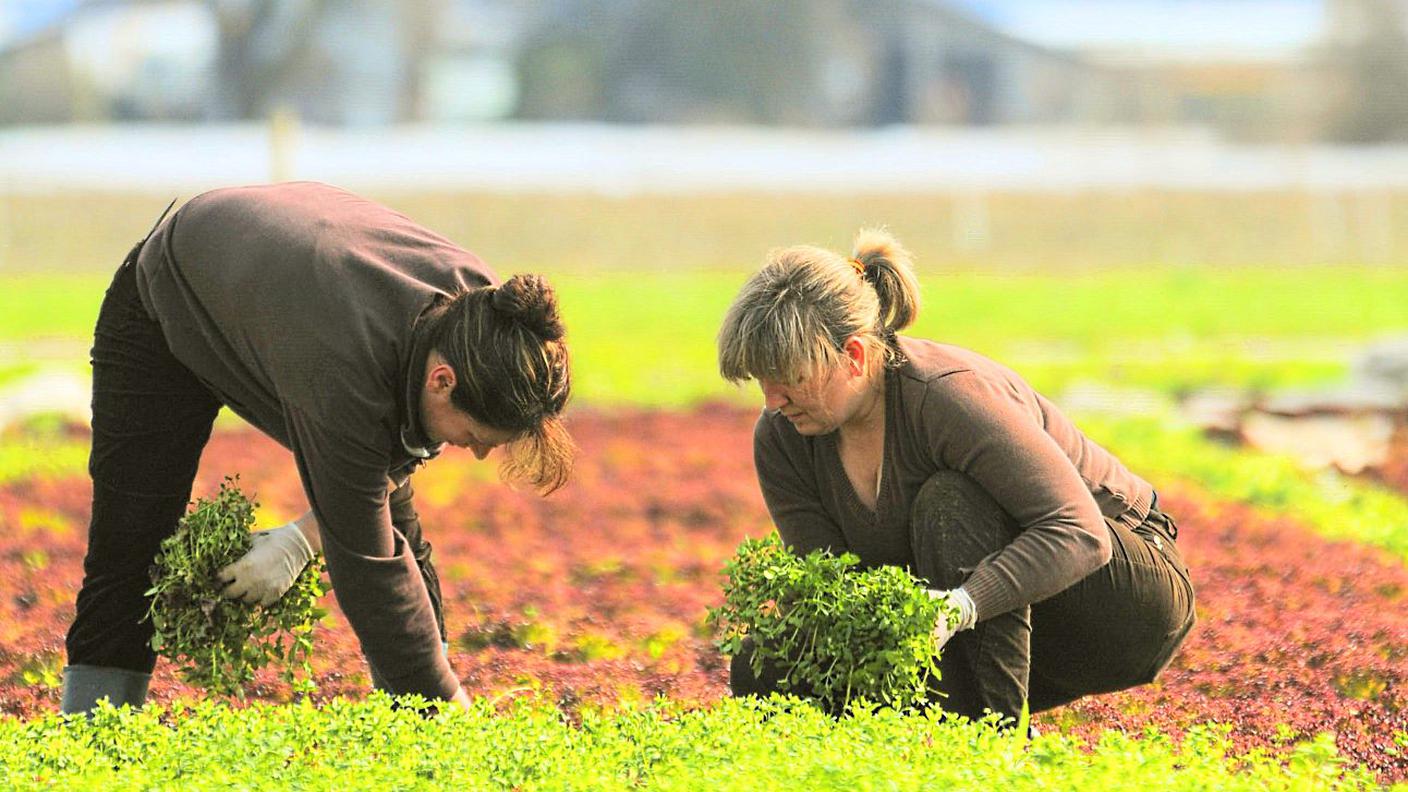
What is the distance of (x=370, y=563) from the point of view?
157 inches

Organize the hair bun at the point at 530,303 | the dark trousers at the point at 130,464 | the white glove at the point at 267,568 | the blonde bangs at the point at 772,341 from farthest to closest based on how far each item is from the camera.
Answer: the dark trousers at the point at 130,464, the white glove at the point at 267,568, the blonde bangs at the point at 772,341, the hair bun at the point at 530,303

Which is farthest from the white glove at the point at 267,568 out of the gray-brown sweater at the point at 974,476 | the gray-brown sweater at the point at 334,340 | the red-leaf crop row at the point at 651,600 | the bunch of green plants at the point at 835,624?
the gray-brown sweater at the point at 974,476

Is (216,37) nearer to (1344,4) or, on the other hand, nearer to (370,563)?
(1344,4)

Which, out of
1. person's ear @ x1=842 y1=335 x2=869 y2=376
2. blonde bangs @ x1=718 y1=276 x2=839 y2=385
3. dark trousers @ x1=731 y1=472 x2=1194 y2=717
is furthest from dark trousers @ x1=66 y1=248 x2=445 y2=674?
person's ear @ x1=842 y1=335 x2=869 y2=376

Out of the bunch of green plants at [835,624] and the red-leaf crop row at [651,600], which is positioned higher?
the bunch of green plants at [835,624]

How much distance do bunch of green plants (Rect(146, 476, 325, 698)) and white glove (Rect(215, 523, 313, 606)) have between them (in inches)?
1.4

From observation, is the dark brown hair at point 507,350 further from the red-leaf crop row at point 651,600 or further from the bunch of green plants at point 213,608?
the red-leaf crop row at point 651,600

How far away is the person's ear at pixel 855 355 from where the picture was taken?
4.17m

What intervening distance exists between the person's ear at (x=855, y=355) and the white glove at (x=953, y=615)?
55 cm

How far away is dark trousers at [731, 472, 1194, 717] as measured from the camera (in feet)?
13.7

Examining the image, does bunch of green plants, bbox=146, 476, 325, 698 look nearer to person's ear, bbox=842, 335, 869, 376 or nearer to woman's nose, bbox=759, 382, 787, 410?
woman's nose, bbox=759, 382, 787, 410

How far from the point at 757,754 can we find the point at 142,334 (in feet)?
6.21

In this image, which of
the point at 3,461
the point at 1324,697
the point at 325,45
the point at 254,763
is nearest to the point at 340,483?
the point at 254,763

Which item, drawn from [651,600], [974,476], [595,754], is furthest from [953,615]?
[651,600]
